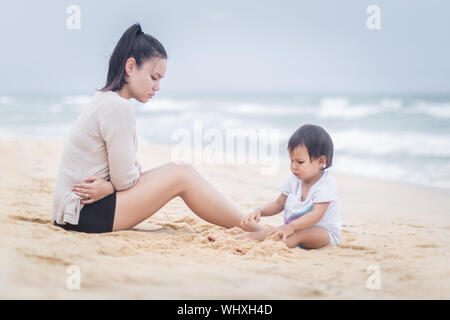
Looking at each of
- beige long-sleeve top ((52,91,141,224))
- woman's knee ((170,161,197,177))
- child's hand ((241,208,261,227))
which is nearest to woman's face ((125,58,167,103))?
beige long-sleeve top ((52,91,141,224))

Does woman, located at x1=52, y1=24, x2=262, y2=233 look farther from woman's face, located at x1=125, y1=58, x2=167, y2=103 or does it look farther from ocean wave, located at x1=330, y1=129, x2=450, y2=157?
ocean wave, located at x1=330, y1=129, x2=450, y2=157

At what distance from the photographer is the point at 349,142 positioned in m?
11.7

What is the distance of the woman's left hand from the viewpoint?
9.15 ft

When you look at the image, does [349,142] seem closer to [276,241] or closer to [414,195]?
[414,195]

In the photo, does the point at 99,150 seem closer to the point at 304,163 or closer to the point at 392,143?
the point at 304,163

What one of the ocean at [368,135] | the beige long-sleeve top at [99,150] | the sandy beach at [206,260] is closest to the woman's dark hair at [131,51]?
the beige long-sleeve top at [99,150]

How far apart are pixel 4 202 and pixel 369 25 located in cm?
350

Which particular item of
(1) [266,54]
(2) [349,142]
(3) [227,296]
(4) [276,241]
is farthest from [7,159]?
(1) [266,54]

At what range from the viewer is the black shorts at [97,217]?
9.50ft

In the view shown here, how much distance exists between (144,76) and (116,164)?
0.60 metres

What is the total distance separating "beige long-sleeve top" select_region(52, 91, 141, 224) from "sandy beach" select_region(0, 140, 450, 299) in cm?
23

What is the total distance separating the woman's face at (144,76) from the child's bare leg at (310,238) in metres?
1.32

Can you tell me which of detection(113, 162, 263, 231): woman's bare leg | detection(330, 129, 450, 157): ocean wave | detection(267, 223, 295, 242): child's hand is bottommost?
detection(267, 223, 295, 242): child's hand
